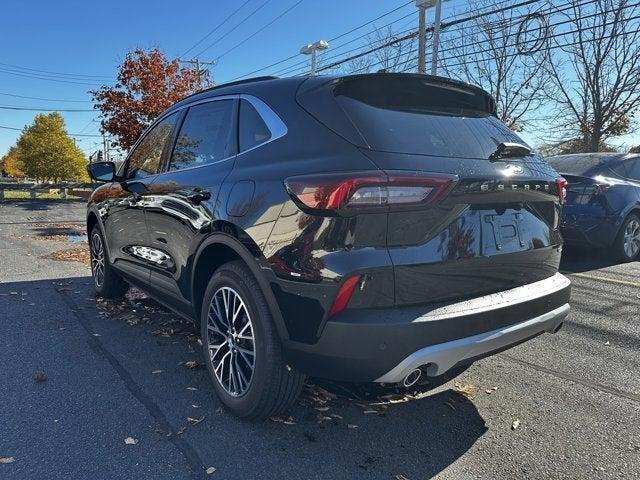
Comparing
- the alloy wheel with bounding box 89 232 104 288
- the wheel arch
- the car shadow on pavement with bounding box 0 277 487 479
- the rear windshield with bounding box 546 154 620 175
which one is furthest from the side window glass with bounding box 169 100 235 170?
the rear windshield with bounding box 546 154 620 175

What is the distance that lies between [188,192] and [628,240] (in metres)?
6.67

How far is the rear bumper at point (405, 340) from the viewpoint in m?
2.11

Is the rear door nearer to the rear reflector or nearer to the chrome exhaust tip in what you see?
the rear reflector

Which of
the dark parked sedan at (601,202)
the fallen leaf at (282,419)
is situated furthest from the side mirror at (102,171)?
the dark parked sedan at (601,202)

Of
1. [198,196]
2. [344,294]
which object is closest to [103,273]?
[198,196]

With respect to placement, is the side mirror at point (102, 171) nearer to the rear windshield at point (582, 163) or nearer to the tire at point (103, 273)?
the tire at point (103, 273)

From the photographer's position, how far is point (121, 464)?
235 centimetres

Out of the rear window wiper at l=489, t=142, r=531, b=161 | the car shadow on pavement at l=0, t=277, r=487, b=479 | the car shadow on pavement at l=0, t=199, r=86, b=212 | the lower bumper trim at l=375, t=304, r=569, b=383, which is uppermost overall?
the rear window wiper at l=489, t=142, r=531, b=161

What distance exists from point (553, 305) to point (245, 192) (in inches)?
69.0

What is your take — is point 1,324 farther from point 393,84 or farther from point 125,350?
point 393,84

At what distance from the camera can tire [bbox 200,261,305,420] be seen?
246 centimetres

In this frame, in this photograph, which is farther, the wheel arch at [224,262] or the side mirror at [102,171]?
the side mirror at [102,171]

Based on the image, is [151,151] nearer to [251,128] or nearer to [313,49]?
[251,128]

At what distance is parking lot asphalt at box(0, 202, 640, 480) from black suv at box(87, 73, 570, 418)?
1.05 feet
